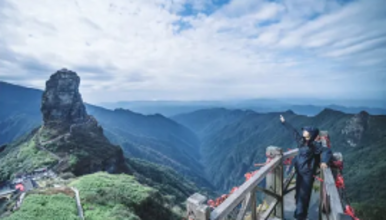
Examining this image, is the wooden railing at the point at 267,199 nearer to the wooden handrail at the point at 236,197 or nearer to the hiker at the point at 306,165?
the wooden handrail at the point at 236,197

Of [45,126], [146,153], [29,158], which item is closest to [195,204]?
[29,158]

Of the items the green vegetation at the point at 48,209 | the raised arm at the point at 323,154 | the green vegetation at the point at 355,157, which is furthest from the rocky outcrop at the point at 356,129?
the raised arm at the point at 323,154

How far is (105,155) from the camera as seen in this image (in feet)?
176

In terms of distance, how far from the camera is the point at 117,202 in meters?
18.5

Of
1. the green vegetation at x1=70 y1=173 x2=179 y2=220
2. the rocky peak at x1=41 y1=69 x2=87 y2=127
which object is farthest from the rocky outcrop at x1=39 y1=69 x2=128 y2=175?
the green vegetation at x1=70 y1=173 x2=179 y2=220

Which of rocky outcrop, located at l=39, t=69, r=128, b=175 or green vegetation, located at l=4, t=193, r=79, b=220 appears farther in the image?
rocky outcrop, located at l=39, t=69, r=128, b=175

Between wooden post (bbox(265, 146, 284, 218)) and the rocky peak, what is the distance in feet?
249

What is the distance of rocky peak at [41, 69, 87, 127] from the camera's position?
7125cm

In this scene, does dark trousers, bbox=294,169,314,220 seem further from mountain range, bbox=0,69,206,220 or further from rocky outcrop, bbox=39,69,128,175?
rocky outcrop, bbox=39,69,128,175

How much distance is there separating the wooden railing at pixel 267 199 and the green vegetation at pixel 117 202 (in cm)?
1321

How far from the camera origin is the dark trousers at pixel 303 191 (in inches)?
191

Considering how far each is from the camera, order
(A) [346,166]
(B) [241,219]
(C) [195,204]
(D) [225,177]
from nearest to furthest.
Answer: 1. (C) [195,204]
2. (B) [241,219]
3. (A) [346,166]
4. (D) [225,177]

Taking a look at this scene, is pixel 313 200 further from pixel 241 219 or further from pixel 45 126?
pixel 45 126

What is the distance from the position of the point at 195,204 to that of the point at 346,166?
4344 inches
